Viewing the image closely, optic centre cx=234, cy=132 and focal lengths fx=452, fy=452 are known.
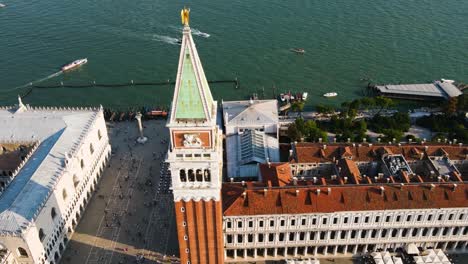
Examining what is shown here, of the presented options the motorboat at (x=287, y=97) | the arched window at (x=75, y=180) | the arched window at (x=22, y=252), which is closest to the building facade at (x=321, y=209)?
the arched window at (x=22, y=252)

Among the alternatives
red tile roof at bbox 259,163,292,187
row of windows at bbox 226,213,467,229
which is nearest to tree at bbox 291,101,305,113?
red tile roof at bbox 259,163,292,187

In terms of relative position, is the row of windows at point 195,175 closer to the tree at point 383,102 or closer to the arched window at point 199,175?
the arched window at point 199,175

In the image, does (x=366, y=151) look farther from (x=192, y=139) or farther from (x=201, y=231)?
(x=192, y=139)

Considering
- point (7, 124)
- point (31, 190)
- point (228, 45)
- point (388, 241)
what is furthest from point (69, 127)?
point (228, 45)

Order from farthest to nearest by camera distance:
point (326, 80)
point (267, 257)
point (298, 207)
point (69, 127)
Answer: point (326, 80), point (69, 127), point (267, 257), point (298, 207)

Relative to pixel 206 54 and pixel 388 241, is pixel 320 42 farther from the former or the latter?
pixel 388 241

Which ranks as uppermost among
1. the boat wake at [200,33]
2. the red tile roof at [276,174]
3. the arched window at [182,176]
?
the arched window at [182,176]
